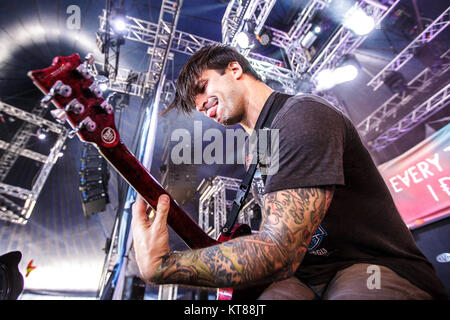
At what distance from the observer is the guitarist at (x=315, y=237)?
2.69 feet

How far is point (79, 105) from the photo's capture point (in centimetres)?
110

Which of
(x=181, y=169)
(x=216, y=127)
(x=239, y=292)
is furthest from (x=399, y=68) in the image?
(x=239, y=292)

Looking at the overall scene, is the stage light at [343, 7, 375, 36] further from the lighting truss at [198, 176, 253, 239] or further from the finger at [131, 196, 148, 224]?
the finger at [131, 196, 148, 224]

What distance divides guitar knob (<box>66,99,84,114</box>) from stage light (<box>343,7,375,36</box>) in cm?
528

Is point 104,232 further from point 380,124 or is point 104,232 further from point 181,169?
point 380,124

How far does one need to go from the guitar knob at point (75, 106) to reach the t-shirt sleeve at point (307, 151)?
0.94 m

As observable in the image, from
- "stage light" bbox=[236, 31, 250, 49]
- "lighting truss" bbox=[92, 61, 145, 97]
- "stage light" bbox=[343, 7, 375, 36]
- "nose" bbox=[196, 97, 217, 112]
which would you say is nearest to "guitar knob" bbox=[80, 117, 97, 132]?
"nose" bbox=[196, 97, 217, 112]

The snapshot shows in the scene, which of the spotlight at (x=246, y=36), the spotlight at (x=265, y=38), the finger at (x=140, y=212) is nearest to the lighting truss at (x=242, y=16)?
the spotlight at (x=246, y=36)

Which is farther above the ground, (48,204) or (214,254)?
(48,204)

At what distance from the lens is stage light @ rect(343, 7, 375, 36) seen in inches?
176

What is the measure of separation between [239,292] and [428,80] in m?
7.05

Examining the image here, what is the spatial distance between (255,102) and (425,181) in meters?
2.31

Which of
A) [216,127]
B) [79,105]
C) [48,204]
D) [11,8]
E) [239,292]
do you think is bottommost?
[239,292]

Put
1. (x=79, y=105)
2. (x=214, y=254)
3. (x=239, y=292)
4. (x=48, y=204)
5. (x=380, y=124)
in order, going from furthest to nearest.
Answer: (x=48, y=204), (x=380, y=124), (x=239, y=292), (x=79, y=105), (x=214, y=254)
